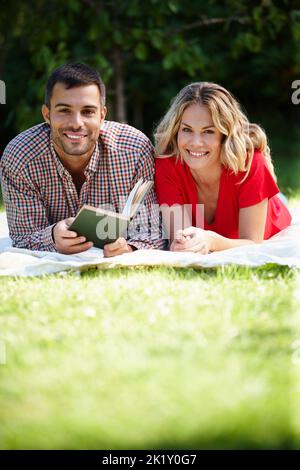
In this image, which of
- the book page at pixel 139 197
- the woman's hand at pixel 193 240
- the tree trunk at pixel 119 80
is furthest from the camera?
the tree trunk at pixel 119 80

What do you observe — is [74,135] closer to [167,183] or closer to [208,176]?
[167,183]

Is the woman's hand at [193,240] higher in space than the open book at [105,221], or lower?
lower

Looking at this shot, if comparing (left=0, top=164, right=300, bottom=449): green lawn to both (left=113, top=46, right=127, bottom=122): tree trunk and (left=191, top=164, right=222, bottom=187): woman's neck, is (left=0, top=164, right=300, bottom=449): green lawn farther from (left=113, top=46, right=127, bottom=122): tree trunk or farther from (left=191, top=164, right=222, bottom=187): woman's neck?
(left=113, top=46, right=127, bottom=122): tree trunk

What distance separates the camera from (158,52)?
10836 millimetres

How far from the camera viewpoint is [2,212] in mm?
5203

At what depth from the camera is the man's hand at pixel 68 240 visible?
336 cm

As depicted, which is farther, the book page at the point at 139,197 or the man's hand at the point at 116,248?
the man's hand at the point at 116,248

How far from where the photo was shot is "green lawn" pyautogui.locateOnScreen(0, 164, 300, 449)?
72.6 inches

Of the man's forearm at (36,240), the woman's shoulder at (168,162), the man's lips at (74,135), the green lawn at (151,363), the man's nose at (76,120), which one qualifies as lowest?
the green lawn at (151,363)

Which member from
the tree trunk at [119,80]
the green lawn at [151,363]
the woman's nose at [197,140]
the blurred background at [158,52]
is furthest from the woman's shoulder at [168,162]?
the tree trunk at [119,80]

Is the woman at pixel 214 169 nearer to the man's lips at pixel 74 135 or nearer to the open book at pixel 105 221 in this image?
the open book at pixel 105 221

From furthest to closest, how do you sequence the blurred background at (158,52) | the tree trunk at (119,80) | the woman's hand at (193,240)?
the tree trunk at (119,80)
the blurred background at (158,52)
the woman's hand at (193,240)

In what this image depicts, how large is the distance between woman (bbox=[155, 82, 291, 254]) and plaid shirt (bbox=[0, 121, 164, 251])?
0.36 feet
